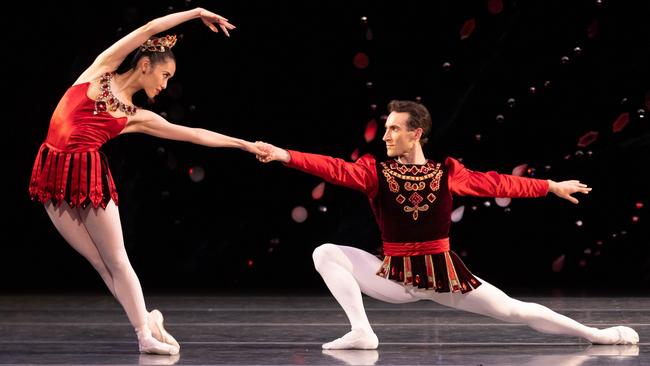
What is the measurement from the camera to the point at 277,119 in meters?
5.55

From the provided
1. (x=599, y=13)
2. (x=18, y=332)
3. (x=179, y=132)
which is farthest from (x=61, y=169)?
(x=599, y=13)

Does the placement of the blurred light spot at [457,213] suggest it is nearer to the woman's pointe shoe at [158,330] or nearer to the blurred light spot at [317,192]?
the blurred light spot at [317,192]

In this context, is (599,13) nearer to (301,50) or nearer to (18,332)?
(301,50)

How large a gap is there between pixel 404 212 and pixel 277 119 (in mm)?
2320

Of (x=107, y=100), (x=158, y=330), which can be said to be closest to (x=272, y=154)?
(x=107, y=100)

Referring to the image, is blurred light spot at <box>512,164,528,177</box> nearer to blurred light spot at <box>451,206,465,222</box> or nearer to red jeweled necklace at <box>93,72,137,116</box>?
blurred light spot at <box>451,206,465,222</box>

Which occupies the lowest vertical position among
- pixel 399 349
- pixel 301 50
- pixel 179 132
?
pixel 399 349

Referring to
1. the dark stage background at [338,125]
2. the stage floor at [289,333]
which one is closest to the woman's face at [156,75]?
the stage floor at [289,333]

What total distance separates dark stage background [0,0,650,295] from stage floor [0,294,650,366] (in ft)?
1.95

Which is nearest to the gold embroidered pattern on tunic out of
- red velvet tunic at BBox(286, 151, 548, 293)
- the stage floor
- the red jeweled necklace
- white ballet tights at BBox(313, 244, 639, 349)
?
red velvet tunic at BBox(286, 151, 548, 293)

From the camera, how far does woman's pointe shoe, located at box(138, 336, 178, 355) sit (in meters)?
3.12

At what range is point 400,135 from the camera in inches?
133

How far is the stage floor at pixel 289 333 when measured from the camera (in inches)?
119

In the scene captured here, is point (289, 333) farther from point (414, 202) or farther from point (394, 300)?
point (414, 202)
